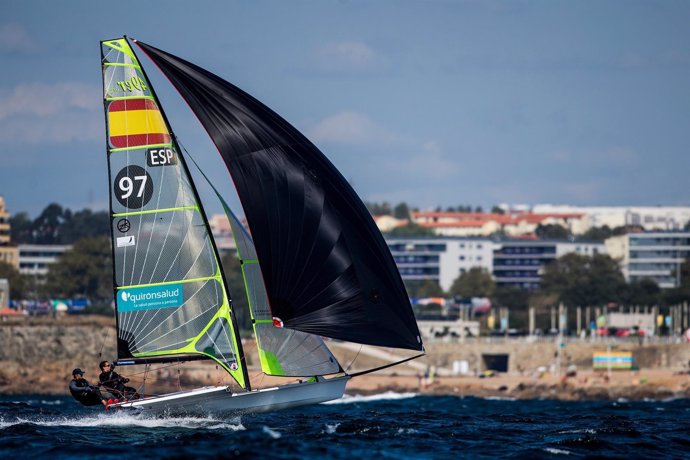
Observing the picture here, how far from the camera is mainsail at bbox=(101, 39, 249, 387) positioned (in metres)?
29.0

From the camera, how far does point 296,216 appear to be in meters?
28.4

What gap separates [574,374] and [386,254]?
62.5 meters

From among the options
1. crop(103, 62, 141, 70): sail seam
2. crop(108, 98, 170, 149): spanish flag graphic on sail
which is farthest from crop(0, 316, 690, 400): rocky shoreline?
crop(103, 62, 141, 70): sail seam

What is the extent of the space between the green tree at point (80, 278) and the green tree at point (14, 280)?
243 centimetres

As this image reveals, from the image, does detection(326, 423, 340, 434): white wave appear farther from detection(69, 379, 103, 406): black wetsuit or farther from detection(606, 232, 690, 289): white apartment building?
detection(606, 232, 690, 289): white apartment building

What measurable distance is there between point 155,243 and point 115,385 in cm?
314

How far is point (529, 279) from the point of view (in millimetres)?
160750

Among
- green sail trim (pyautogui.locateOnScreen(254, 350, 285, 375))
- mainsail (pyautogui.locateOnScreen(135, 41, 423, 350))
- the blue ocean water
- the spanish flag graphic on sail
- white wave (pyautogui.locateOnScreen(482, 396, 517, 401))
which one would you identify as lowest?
white wave (pyautogui.locateOnScreen(482, 396, 517, 401))

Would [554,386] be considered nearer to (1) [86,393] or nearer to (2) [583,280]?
(2) [583,280]

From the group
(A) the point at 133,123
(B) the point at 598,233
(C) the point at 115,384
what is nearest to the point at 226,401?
(C) the point at 115,384

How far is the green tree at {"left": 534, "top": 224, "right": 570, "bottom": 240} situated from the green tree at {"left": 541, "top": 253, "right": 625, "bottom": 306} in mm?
42669

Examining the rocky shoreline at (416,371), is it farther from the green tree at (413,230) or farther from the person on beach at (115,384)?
the green tree at (413,230)

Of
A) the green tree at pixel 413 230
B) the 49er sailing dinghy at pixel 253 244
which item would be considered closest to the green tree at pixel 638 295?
the green tree at pixel 413 230

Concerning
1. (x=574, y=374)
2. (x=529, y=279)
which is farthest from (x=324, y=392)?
(x=529, y=279)
